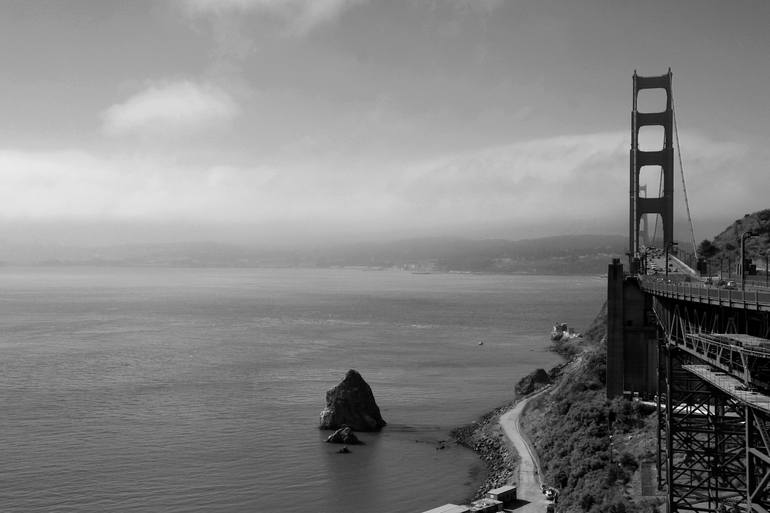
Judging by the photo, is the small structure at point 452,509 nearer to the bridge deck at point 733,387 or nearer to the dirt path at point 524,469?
the dirt path at point 524,469

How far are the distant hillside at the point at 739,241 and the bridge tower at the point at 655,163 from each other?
8.98m

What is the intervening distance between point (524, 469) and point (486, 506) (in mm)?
6221

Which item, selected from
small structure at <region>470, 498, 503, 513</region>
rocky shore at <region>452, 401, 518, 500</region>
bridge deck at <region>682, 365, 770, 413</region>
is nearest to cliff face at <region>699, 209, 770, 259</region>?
rocky shore at <region>452, 401, 518, 500</region>

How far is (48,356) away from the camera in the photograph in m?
70.0

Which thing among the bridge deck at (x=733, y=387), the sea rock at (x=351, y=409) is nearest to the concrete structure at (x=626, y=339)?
the bridge deck at (x=733, y=387)

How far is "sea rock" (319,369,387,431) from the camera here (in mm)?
42844

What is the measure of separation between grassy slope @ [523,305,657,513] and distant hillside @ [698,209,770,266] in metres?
14.0

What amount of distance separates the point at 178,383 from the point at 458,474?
30.7 meters

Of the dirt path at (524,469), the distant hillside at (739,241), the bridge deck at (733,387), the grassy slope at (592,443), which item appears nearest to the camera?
the bridge deck at (733,387)

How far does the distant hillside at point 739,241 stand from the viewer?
1780 inches

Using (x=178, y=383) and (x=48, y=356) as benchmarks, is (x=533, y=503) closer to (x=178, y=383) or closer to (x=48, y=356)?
(x=178, y=383)

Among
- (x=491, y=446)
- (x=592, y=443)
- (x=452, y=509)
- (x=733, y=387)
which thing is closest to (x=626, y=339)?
(x=592, y=443)

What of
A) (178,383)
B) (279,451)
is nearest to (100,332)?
(178,383)

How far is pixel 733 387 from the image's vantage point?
1468cm
